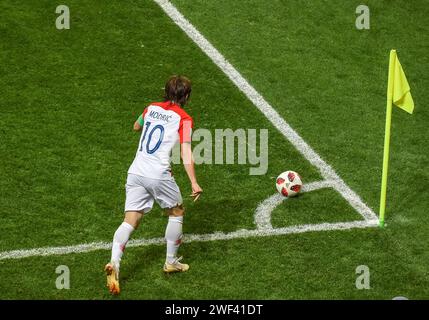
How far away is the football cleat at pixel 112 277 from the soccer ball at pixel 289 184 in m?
2.74

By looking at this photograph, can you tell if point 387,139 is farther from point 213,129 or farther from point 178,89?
point 213,129

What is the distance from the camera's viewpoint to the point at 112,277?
9.30 meters

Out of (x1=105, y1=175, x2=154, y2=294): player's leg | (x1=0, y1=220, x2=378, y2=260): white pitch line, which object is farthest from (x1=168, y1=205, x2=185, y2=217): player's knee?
(x1=0, y1=220, x2=378, y2=260): white pitch line

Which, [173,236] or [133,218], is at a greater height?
[133,218]

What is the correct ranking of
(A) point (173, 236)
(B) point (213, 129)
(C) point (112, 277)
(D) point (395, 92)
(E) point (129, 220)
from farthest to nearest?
(B) point (213, 129)
(D) point (395, 92)
(A) point (173, 236)
(E) point (129, 220)
(C) point (112, 277)

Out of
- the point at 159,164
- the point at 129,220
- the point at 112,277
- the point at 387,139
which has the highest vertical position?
the point at 387,139

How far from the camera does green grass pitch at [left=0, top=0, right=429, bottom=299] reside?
9812mm

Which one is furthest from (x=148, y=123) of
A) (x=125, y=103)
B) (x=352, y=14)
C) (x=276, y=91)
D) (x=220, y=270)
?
(x=352, y=14)

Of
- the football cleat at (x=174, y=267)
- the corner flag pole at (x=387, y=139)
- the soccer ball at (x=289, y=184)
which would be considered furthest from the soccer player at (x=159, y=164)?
the corner flag pole at (x=387, y=139)

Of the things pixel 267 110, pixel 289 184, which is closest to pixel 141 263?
pixel 289 184

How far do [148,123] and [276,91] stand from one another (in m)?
4.42

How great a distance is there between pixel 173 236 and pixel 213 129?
10.6ft

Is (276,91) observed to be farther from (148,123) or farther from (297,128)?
(148,123)

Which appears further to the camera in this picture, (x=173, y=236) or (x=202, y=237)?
(x=202, y=237)
